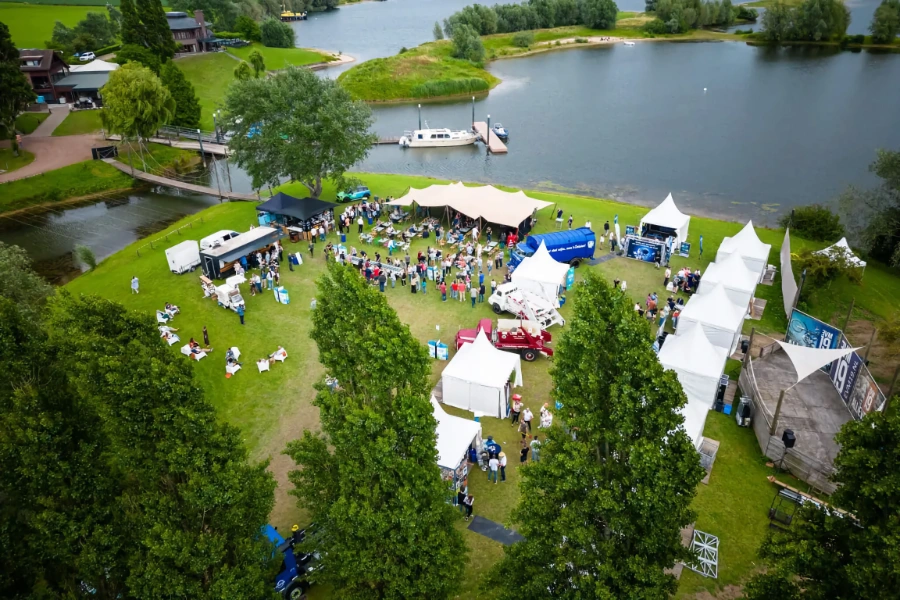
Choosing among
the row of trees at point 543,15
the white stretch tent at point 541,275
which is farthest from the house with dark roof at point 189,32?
the white stretch tent at point 541,275

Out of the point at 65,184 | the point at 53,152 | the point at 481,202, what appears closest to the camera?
the point at 481,202

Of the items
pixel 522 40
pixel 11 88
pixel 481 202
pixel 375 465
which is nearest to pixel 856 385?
pixel 375 465

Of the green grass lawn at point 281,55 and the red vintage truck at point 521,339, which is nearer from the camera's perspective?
the red vintage truck at point 521,339

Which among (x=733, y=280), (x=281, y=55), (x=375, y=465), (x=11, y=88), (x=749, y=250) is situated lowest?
(x=733, y=280)

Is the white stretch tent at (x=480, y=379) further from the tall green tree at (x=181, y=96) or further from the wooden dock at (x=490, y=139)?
the tall green tree at (x=181, y=96)

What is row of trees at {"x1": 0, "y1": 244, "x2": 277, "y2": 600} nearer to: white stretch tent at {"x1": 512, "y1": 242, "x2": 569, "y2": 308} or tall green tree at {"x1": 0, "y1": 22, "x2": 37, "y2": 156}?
white stretch tent at {"x1": 512, "y1": 242, "x2": 569, "y2": 308}

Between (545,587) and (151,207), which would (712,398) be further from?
(151,207)

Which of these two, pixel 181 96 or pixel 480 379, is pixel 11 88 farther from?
pixel 480 379
